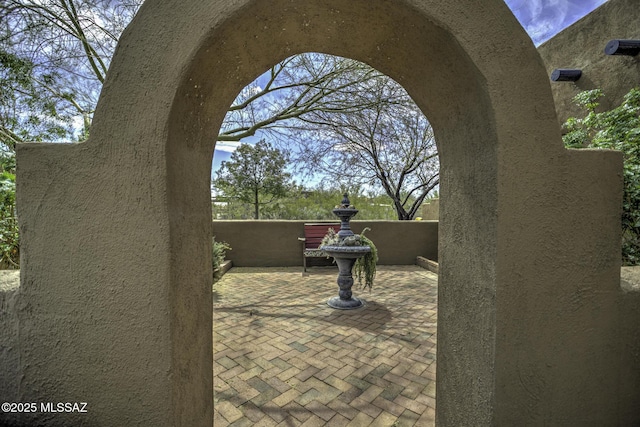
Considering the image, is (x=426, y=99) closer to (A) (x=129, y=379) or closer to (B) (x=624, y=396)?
(B) (x=624, y=396)

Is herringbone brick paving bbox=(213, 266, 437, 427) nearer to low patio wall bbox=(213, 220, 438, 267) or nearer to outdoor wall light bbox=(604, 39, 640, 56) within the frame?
low patio wall bbox=(213, 220, 438, 267)

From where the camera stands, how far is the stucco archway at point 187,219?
1175mm

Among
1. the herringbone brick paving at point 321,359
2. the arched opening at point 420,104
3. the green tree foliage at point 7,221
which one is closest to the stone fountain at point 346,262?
the herringbone brick paving at point 321,359

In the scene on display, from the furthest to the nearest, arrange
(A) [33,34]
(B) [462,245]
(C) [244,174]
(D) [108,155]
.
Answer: (C) [244,174], (A) [33,34], (B) [462,245], (D) [108,155]

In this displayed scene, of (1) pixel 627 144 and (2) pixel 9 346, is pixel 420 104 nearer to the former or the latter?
(1) pixel 627 144

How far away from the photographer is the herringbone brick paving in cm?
219

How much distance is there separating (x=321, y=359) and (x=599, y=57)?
20.3 feet

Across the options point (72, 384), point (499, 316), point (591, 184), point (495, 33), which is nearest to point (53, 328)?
point (72, 384)

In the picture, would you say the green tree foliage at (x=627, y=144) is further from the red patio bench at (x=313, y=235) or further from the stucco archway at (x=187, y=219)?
the red patio bench at (x=313, y=235)

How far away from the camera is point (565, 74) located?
4684 mm

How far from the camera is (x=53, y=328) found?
1223 mm

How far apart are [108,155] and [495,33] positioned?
175cm

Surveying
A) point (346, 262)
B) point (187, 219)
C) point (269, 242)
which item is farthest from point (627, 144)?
point (269, 242)

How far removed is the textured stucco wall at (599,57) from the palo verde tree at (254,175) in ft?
34.4
